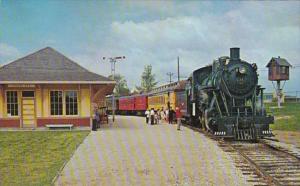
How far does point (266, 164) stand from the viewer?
10547mm

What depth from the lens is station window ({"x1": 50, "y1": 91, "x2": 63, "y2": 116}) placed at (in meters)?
22.5

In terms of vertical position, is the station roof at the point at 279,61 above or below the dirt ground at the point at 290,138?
above

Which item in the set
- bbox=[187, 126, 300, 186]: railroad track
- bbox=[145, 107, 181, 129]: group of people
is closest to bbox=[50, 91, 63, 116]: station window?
bbox=[145, 107, 181, 129]: group of people

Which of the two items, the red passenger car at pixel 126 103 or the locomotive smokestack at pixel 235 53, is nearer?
the locomotive smokestack at pixel 235 53

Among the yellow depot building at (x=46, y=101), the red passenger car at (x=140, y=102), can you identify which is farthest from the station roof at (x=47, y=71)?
the red passenger car at (x=140, y=102)

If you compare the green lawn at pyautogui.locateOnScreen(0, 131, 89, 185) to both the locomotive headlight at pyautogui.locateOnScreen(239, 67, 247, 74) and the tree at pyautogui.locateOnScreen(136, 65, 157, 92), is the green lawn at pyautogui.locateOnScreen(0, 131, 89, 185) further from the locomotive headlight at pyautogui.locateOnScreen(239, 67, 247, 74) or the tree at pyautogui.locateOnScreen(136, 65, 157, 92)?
the tree at pyautogui.locateOnScreen(136, 65, 157, 92)

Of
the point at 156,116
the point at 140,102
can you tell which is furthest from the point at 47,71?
the point at 140,102

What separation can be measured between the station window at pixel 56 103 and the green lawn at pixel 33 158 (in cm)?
456

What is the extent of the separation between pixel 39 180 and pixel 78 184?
95 cm

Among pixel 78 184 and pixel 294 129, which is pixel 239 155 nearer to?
pixel 78 184

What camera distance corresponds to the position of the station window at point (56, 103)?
22.5 metres

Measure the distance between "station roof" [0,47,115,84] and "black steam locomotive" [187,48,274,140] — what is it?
7.25m

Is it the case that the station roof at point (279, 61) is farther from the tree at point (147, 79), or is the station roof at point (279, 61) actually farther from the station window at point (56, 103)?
the tree at point (147, 79)

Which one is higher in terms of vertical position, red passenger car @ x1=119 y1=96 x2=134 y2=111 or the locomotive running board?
red passenger car @ x1=119 y1=96 x2=134 y2=111
